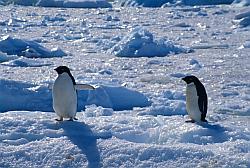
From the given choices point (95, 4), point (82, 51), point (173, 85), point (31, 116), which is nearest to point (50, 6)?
point (95, 4)

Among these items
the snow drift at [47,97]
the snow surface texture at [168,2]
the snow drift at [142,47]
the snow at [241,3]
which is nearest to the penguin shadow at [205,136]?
the snow drift at [47,97]

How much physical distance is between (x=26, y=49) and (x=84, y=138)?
27.1 feet

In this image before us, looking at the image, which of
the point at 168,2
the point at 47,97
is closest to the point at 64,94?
the point at 47,97

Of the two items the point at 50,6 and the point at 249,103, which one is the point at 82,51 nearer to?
the point at 249,103

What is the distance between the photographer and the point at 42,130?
3939mm

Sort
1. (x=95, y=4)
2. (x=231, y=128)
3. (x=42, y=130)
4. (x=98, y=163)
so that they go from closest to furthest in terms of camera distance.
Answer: (x=98, y=163) → (x=42, y=130) → (x=231, y=128) → (x=95, y=4)

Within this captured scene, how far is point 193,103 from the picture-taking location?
4703mm

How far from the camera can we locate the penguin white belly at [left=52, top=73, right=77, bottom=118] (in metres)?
4.34

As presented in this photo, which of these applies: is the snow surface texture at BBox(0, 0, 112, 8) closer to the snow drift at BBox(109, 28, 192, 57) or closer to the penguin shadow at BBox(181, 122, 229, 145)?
the snow drift at BBox(109, 28, 192, 57)

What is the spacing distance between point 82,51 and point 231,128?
8434 mm

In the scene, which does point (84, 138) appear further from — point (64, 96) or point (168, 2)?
point (168, 2)

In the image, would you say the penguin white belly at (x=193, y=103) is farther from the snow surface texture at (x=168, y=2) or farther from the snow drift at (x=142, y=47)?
the snow surface texture at (x=168, y=2)

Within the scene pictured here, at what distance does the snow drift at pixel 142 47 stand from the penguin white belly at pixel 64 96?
723 cm

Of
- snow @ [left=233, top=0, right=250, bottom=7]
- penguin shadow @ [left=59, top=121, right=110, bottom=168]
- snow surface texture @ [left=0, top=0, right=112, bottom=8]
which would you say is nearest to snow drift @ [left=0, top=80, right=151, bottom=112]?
penguin shadow @ [left=59, top=121, right=110, bottom=168]
